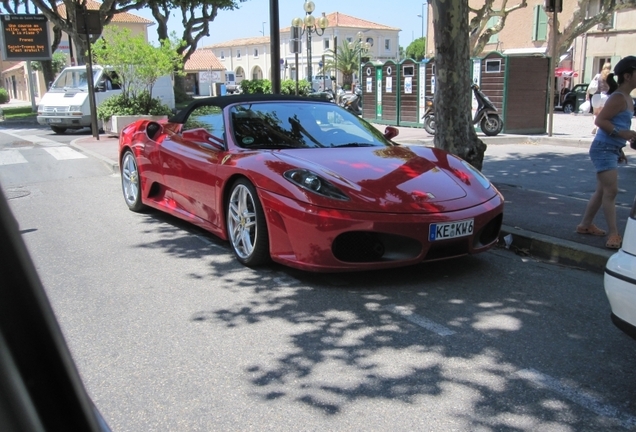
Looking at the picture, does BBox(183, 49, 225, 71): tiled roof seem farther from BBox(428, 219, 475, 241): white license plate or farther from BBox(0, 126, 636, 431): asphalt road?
BBox(428, 219, 475, 241): white license plate

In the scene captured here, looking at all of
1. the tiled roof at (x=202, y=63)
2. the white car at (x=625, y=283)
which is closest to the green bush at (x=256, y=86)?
the white car at (x=625, y=283)

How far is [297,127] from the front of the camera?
559cm

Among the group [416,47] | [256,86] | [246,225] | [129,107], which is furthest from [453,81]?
[416,47]

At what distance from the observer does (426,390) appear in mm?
3043

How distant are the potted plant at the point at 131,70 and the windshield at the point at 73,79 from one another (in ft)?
6.06

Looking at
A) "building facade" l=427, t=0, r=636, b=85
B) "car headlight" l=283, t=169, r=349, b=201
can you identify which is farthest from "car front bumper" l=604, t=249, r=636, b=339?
"building facade" l=427, t=0, r=636, b=85

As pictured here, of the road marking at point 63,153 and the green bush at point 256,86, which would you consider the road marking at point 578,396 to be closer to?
the road marking at point 63,153

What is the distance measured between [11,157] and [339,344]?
11614 mm

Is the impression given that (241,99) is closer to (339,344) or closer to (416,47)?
(339,344)

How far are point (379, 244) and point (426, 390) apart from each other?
1584mm

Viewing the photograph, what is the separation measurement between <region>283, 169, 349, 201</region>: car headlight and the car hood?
4cm

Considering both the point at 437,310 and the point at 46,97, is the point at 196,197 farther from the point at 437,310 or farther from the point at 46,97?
the point at 46,97

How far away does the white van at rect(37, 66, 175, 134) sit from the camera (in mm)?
18141

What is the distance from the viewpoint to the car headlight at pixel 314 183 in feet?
14.5
